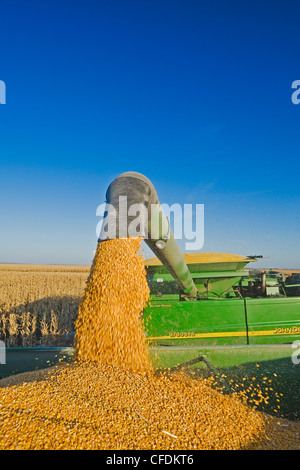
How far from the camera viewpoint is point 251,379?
13.1ft

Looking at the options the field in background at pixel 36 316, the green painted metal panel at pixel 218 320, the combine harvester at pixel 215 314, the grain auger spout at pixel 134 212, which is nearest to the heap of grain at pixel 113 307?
the grain auger spout at pixel 134 212

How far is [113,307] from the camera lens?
9.53 feet

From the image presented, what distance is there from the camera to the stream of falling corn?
207 cm

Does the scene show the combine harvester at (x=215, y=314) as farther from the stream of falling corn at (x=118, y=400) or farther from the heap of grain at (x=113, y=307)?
the stream of falling corn at (x=118, y=400)

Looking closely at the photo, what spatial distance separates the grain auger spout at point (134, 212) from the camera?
7.70 feet

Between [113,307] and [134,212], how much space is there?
1.08m

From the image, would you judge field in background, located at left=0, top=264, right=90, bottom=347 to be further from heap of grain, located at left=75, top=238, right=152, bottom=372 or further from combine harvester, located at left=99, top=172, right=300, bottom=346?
heap of grain, located at left=75, top=238, right=152, bottom=372

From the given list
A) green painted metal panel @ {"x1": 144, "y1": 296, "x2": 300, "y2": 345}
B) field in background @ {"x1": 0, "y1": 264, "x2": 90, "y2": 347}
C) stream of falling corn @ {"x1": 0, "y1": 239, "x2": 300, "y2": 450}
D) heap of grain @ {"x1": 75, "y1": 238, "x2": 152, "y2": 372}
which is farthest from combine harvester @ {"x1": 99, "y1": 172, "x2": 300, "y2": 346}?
field in background @ {"x1": 0, "y1": 264, "x2": 90, "y2": 347}

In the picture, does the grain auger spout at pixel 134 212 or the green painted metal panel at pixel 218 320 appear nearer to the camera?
the grain auger spout at pixel 134 212

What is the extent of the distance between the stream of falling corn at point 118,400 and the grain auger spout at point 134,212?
1.23ft

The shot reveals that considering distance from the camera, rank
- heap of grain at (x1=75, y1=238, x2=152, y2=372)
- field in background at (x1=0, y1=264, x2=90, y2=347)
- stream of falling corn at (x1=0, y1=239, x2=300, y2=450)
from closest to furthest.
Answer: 1. stream of falling corn at (x1=0, y1=239, x2=300, y2=450)
2. heap of grain at (x1=75, y1=238, x2=152, y2=372)
3. field in background at (x1=0, y1=264, x2=90, y2=347)

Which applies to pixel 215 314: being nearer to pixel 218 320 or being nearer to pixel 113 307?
pixel 218 320

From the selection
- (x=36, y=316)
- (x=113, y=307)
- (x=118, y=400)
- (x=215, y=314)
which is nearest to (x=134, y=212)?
(x=113, y=307)

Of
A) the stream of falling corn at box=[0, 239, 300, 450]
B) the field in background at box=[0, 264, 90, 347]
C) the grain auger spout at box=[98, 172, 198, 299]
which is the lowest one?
the field in background at box=[0, 264, 90, 347]
